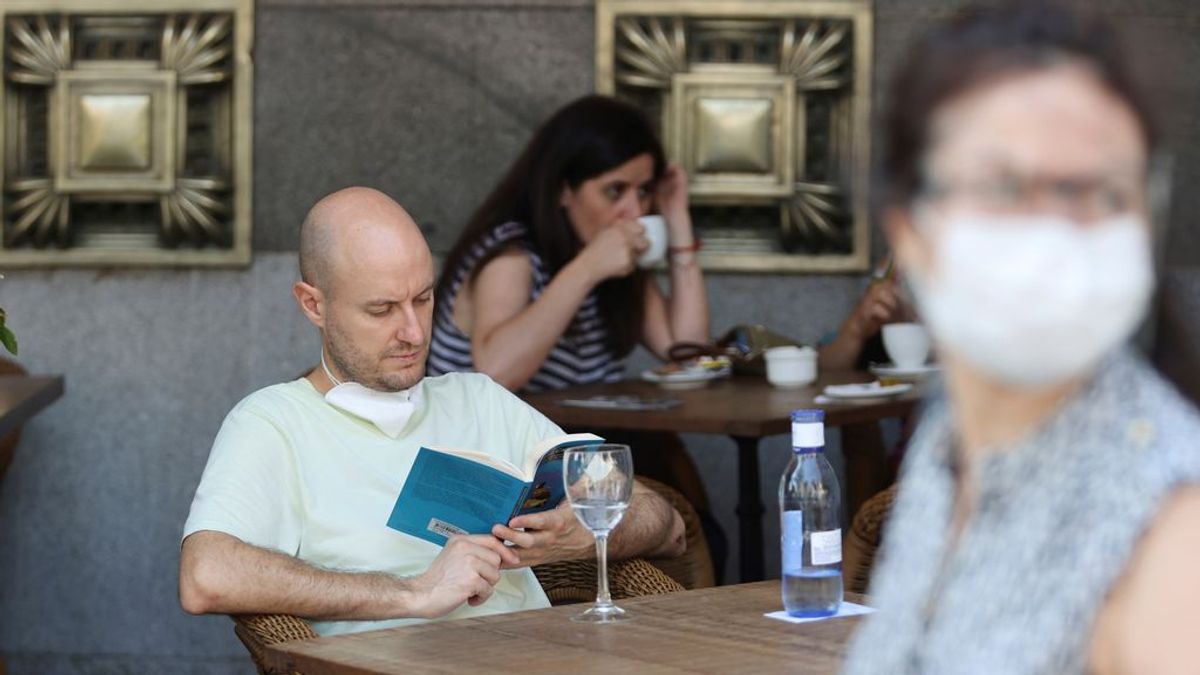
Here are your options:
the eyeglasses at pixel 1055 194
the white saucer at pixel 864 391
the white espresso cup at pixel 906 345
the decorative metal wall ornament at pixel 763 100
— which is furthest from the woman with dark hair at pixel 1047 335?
the decorative metal wall ornament at pixel 763 100

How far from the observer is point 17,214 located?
5.07m

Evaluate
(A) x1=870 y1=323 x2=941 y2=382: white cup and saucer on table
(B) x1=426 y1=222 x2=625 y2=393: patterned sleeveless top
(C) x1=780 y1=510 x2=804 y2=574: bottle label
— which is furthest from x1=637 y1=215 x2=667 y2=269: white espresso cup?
(C) x1=780 y1=510 x2=804 y2=574: bottle label

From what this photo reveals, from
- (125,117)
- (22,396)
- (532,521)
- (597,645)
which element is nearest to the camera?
(597,645)

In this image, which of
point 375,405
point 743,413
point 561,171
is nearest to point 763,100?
point 561,171

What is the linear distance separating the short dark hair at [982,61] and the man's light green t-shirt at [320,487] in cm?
162

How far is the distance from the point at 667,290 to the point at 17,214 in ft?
6.15

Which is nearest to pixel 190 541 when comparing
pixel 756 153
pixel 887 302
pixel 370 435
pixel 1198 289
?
pixel 370 435

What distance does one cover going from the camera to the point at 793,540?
2240 mm

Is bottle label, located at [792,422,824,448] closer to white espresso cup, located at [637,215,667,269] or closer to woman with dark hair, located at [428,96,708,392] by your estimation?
woman with dark hair, located at [428,96,708,392]

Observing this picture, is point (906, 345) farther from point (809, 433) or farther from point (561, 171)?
point (809, 433)

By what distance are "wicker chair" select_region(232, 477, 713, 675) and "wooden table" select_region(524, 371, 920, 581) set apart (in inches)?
11.1

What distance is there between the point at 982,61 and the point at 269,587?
1.67m

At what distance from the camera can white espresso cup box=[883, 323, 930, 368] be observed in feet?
15.3

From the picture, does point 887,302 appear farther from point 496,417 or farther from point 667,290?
point 496,417
